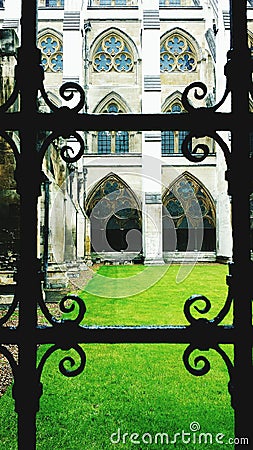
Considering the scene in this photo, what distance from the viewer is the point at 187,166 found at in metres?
18.8

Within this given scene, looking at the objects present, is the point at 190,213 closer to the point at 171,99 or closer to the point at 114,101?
the point at 171,99

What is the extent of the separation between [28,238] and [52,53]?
20691 mm

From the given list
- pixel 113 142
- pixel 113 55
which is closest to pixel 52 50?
pixel 113 55

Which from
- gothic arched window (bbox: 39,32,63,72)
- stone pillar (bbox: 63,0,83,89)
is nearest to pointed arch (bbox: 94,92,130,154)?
gothic arched window (bbox: 39,32,63,72)

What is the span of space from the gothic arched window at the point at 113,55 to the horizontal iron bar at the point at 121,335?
68.7 ft

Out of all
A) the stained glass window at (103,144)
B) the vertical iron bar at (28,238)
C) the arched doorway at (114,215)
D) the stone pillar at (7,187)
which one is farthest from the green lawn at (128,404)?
the stained glass window at (103,144)

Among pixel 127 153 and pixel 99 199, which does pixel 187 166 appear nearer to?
pixel 127 153

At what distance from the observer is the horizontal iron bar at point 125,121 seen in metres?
0.99

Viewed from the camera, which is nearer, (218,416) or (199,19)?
(218,416)

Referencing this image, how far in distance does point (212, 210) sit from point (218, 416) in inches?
654

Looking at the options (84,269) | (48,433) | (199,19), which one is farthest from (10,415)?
(199,19)

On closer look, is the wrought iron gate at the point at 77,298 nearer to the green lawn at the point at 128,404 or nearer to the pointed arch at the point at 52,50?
the green lawn at the point at 128,404

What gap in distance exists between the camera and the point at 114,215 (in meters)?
18.8

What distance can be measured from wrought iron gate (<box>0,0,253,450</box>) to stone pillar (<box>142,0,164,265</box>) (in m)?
14.6
